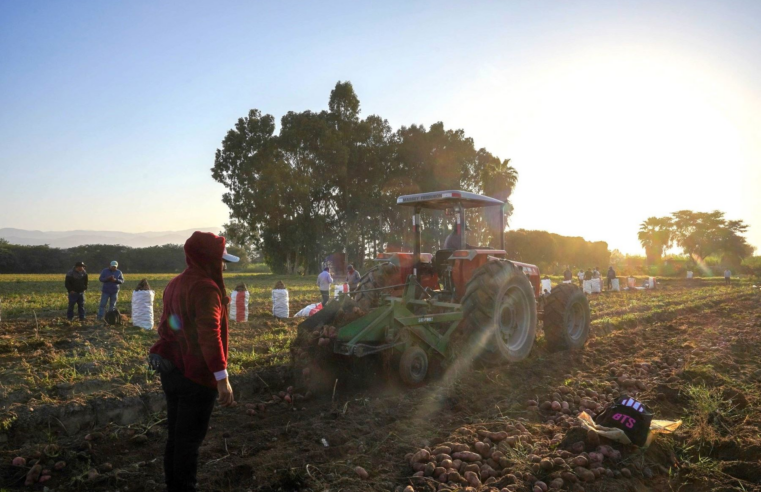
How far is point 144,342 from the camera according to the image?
344 inches

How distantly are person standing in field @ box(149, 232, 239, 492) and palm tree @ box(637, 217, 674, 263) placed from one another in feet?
222

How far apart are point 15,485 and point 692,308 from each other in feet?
57.4

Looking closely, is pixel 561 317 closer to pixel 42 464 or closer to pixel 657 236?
pixel 42 464

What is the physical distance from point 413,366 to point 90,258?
171ft

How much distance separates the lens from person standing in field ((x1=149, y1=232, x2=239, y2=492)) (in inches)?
126

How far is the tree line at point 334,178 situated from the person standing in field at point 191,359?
2872 centimetres

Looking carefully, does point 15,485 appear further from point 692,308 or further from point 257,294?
point 692,308

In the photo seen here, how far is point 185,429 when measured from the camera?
3.20 metres

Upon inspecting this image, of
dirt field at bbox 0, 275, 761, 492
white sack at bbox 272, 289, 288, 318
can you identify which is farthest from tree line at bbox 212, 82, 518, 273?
dirt field at bbox 0, 275, 761, 492

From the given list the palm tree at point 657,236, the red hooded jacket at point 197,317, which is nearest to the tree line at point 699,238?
the palm tree at point 657,236

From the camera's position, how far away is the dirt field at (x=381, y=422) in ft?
12.3

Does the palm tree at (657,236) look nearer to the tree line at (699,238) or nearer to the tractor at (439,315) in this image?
the tree line at (699,238)

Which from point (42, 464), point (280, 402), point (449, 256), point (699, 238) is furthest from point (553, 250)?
point (42, 464)

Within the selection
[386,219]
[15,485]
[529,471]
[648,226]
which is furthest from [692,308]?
[648,226]
